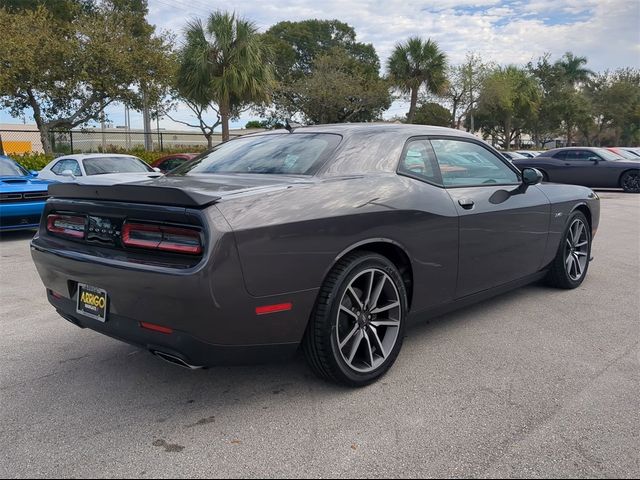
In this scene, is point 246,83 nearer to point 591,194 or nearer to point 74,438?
point 591,194

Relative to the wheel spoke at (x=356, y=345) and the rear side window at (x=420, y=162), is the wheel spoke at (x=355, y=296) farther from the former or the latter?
the rear side window at (x=420, y=162)

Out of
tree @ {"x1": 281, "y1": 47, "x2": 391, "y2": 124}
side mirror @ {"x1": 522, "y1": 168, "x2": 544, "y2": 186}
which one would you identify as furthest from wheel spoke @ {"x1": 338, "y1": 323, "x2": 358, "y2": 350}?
tree @ {"x1": 281, "y1": 47, "x2": 391, "y2": 124}

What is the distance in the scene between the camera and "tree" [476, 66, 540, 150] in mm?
41719

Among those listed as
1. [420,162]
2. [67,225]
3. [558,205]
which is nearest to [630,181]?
[558,205]

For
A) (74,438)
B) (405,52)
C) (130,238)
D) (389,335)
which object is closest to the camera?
(74,438)

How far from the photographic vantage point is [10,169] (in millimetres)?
9172

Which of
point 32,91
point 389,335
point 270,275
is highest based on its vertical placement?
point 32,91

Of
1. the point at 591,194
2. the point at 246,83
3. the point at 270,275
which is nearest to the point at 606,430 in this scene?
the point at 270,275

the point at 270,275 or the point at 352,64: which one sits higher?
the point at 352,64

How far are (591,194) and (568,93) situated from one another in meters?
50.7

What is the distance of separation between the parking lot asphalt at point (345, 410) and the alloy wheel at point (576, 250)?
927 mm

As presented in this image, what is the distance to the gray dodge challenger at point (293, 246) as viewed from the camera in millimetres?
2539

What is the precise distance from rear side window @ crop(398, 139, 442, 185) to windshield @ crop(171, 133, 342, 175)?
462mm

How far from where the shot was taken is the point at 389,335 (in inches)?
129
